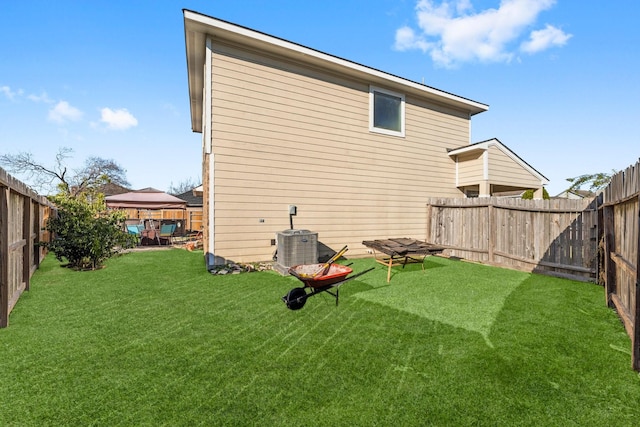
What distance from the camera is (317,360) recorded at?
272cm

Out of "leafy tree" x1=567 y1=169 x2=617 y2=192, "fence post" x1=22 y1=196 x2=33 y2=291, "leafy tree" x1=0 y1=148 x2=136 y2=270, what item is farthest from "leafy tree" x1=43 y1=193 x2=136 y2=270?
"leafy tree" x1=567 y1=169 x2=617 y2=192

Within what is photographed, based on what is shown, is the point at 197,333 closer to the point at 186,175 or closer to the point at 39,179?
the point at 39,179

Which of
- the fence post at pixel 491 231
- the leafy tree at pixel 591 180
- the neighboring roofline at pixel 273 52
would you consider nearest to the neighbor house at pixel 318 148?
the neighboring roofline at pixel 273 52

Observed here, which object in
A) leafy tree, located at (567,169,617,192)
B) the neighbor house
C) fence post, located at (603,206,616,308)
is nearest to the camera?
fence post, located at (603,206,616,308)

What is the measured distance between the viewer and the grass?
203 cm

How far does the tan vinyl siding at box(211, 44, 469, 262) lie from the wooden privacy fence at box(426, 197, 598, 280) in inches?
47.5

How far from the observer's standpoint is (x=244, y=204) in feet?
23.4

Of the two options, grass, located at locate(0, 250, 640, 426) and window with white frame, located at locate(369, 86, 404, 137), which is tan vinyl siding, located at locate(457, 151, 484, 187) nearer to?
window with white frame, located at locate(369, 86, 404, 137)

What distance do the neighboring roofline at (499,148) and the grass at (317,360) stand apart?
5922 mm

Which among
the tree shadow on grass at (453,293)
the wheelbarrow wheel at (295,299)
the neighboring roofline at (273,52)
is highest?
the neighboring roofline at (273,52)

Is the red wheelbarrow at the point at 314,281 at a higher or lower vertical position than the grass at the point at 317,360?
higher

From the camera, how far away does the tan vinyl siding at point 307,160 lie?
6973mm

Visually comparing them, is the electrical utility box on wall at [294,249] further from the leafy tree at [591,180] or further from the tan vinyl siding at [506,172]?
the leafy tree at [591,180]

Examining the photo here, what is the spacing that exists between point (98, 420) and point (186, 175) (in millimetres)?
67328
